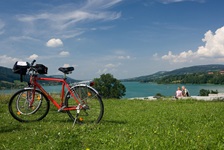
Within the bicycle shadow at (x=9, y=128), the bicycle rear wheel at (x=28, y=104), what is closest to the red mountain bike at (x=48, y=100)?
the bicycle rear wheel at (x=28, y=104)

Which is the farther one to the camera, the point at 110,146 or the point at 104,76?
the point at 104,76

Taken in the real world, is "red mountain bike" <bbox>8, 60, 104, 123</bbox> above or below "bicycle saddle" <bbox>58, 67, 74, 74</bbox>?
below

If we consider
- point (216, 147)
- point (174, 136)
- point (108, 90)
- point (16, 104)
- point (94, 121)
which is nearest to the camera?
point (216, 147)

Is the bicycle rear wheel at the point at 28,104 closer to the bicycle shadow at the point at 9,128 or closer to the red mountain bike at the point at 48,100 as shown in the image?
the red mountain bike at the point at 48,100

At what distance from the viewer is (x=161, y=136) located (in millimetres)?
5879

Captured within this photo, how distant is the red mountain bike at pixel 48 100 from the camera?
8.46 m

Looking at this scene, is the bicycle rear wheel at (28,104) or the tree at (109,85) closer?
the bicycle rear wheel at (28,104)

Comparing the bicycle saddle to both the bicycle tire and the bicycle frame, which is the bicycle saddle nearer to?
the bicycle frame

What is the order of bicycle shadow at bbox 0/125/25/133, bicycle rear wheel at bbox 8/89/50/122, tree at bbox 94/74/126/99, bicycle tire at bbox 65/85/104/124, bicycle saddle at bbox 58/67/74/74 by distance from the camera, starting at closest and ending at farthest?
1. bicycle shadow at bbox 0/125/25/133
2. bicycle tire at bbox 65/85/104/124
3. bicycle saddle at bbox 58/67/74/74
4. bicycle rear wheel at bbox 8/89/50/122
5. tree at bbox 94/74/126/99

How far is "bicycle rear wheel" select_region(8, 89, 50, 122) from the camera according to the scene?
30.1 ft

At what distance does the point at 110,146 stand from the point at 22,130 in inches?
143

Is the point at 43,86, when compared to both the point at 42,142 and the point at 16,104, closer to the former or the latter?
the point at 16,104

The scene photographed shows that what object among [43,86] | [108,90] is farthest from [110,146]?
[108,90]

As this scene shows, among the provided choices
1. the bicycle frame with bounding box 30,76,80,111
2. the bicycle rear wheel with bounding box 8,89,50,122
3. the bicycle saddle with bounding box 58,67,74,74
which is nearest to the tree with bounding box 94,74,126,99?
the bicycle rear wheel with bounding box 8,89,50,122
